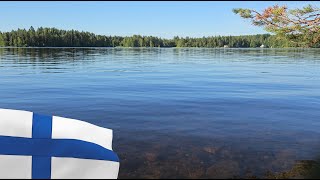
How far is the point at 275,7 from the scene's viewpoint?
8727mm

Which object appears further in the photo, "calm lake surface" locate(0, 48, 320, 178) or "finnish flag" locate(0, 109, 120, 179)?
"calm lake surface" locate(0, 48, 320, 178)

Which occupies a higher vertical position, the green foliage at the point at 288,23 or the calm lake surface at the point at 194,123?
the green foliage at the point at 288,23

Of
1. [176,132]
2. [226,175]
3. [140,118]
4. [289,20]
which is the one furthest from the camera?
[140,118]

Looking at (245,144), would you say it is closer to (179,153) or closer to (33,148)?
(179,153)

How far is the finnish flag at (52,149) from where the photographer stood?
6.38 m

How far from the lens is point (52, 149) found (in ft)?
21.9

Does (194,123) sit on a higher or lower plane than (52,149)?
lower

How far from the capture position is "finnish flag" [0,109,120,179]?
638 centimetres

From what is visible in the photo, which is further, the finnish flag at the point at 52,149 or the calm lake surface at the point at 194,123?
the calm lake surface at the point at 194,123

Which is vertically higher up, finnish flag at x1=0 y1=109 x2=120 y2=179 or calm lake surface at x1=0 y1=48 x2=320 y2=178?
finnish flag at x1=0 y1=109 x2=120 y2=179

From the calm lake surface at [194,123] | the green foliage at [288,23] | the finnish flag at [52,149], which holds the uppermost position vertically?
the green foliage at [288,23]

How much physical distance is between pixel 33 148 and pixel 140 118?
27.6ft

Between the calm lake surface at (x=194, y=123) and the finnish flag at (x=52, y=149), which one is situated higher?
the finnish flag at (x=52, y=149)

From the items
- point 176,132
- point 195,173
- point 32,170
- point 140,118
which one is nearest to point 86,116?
point 140,118
